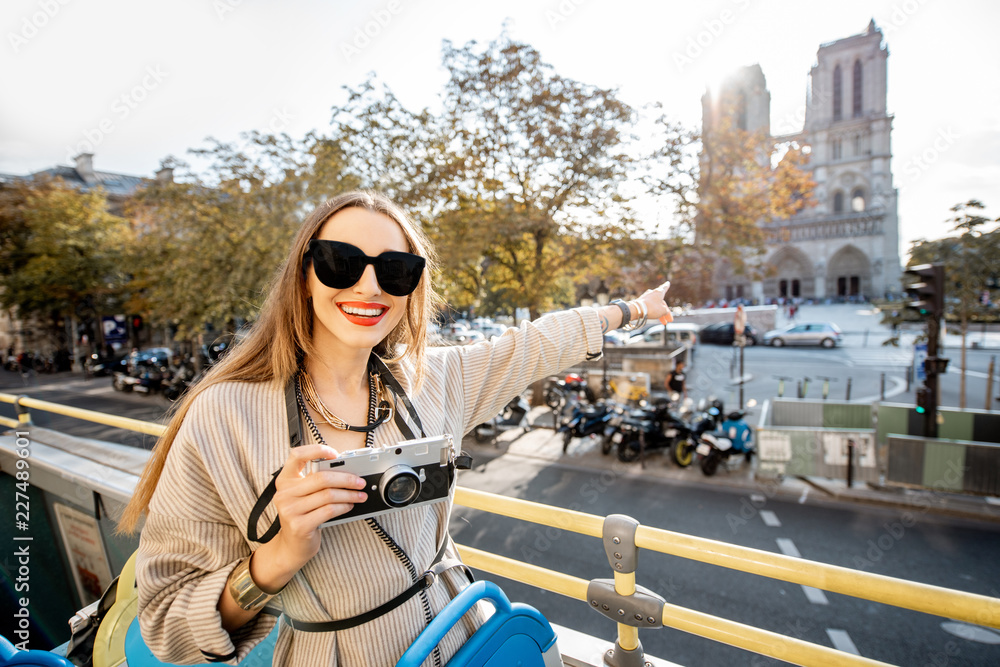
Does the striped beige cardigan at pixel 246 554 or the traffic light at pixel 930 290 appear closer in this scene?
the striped beige cardigan at pixel 246 554

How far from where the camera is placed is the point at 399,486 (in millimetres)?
1004

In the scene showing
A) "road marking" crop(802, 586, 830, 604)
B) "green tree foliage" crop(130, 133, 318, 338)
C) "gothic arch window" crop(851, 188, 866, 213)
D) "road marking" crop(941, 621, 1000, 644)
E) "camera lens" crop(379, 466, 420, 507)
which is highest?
"gothic arch window" crop(851, 188, 866, 213)

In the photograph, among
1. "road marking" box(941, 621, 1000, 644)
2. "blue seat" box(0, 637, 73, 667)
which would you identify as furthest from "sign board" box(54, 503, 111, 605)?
"road marking" box(941, 621, 1000, 644)

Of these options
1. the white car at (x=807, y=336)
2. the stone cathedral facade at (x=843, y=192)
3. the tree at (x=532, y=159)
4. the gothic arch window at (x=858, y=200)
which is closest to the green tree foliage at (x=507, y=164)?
the tree at (x=532, y=159)

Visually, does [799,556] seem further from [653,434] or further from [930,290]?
[930,290]

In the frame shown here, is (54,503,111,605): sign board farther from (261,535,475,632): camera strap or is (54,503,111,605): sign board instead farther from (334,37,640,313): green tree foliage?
(334,37,640,313): green tree foliage

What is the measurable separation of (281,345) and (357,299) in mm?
220

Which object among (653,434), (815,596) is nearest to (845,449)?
(653,434)

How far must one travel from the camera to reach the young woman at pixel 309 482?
984mm

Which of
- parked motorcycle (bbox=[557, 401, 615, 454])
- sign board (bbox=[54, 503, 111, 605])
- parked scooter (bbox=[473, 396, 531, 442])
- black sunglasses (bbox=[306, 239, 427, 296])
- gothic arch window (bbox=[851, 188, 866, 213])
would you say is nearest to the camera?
black sunglasses (bbox=[306, 239, 427, 296])

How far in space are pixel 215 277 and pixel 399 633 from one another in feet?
44.8

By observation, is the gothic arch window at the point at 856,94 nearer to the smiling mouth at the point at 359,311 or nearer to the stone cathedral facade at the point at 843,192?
the stone cathedral facade at the point at 843,192

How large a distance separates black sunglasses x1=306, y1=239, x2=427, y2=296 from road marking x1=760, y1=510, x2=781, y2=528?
6.90m

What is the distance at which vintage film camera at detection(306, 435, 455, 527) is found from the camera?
0.95 metres
